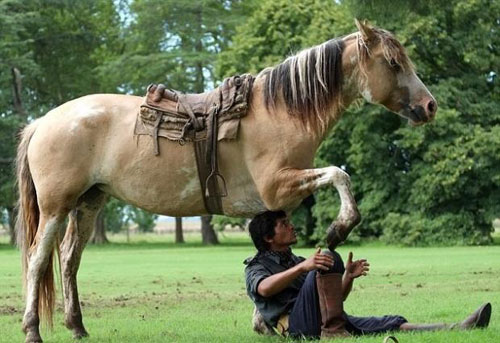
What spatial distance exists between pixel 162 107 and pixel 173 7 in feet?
149

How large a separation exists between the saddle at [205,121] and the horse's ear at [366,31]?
3.83 ft

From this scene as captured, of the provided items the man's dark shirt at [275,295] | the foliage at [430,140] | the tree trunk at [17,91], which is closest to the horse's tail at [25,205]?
the man's dark shirt at [275,295]

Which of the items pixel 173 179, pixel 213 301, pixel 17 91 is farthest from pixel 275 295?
pixel 17 91

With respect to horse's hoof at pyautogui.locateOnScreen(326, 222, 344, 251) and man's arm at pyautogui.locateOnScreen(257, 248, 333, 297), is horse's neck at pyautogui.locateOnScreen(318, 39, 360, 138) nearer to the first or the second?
horse's hoof at pyautogui.locateOnScreen(326, 222, 344, 251)

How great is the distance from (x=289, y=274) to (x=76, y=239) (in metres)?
3.26

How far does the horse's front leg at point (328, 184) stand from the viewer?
797 cm

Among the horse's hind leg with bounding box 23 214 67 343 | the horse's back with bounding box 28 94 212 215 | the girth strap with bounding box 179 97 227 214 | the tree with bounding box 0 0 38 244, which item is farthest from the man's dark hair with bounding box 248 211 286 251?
the tree with bounding box 0 0 38 244

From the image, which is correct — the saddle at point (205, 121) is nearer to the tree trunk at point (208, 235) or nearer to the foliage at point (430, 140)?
the foliage at point (430, 140)

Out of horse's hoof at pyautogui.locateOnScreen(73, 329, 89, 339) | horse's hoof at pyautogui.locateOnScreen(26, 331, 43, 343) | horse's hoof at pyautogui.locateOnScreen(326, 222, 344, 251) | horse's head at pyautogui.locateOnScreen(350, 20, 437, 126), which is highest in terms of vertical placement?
horse's head at pyautogui.locateOnScreen(350, 20, 437, 126)

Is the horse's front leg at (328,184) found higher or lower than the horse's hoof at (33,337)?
higher

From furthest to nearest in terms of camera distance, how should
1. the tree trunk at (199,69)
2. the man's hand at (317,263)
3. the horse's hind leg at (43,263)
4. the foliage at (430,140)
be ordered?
the tree trunk at (199,69)
the foliage at (430,140)
the horse's hind leg at (43,263)
the man's hand at (317,263)

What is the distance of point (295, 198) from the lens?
28.5ft

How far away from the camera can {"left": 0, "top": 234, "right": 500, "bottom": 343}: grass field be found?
362 inches

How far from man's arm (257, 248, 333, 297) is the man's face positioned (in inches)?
15.4
